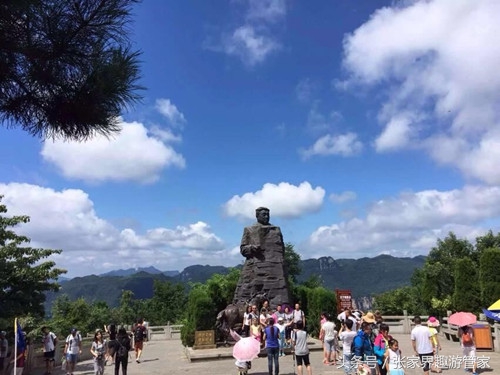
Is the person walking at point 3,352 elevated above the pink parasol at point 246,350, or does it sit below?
below

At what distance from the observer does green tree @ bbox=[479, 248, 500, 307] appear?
1912cm

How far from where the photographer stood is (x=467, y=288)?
21.2 meters

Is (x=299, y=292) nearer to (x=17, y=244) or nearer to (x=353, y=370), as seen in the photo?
(x=353, y=370)

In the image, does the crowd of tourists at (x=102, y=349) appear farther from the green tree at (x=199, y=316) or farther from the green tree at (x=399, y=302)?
the green tree at (x=399, y=302)

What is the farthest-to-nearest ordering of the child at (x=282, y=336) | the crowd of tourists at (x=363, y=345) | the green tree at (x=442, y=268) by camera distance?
the green tree at (x=442, y=268) → the child at (x=282, y=336) → the crowd of tourists at (x=363, y=345)

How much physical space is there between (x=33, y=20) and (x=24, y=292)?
16951mm

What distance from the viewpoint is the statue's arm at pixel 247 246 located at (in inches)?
768

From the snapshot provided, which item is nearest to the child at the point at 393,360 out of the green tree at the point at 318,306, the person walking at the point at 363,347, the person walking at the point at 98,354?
the person walking at the point at 363,347

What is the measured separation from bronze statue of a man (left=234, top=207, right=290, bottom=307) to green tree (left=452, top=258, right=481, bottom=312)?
871cm

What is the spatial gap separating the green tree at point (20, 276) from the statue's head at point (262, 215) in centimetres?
956

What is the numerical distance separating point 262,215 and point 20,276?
420 inches

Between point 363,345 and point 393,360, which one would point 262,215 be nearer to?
point 363,345

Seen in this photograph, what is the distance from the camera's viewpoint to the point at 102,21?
5871mm

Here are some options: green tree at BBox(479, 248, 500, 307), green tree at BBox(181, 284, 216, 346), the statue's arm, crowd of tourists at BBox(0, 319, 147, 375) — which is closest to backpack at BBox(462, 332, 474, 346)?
crowd of tourists at BBox(0, 319, 147, 375)
